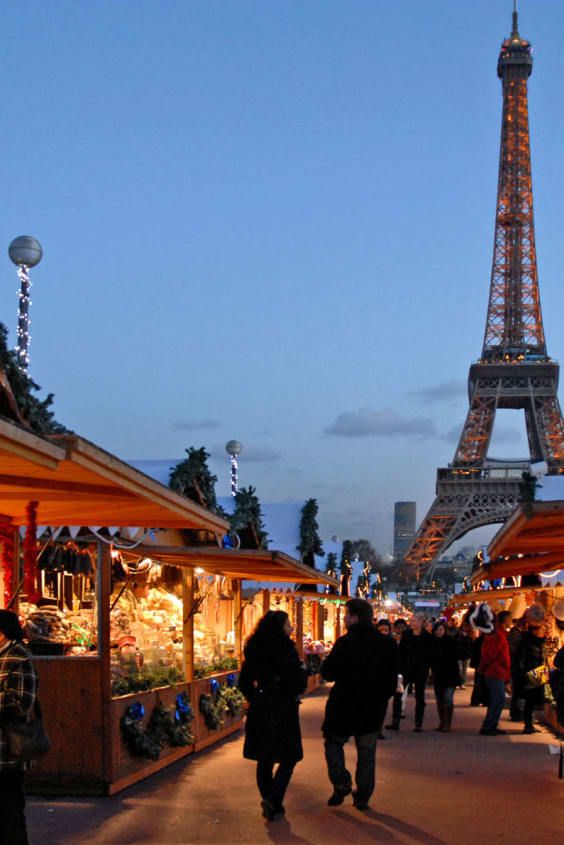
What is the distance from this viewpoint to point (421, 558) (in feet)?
224

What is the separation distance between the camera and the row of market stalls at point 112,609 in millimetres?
7664

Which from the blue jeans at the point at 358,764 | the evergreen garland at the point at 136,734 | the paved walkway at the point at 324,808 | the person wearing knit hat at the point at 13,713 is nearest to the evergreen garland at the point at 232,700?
the paved walkway at the point at 324,808

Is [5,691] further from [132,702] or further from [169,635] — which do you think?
[169,635]

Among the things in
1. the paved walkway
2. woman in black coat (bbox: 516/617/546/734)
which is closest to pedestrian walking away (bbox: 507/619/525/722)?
woman in black coat (bbox: 516/617/546/734)

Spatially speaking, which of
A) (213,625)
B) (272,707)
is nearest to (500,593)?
(213,625)

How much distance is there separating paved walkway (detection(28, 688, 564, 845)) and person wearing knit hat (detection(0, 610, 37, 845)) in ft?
4.44

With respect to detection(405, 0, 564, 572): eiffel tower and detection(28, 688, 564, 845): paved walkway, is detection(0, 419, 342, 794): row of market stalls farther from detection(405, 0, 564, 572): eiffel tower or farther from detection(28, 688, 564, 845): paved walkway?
detection(405, 0, 564, 572): eiffel tower

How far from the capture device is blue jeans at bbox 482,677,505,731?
42.5 feet

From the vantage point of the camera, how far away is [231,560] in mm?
12305

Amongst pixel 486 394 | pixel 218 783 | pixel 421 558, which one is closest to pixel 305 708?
pixel 218 783

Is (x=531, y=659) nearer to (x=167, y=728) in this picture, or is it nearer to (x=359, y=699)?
(x=167, y=728)

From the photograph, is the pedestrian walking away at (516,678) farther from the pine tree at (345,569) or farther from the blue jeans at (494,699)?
the pine tree at (345,569)

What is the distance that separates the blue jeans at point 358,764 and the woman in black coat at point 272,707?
55 centimetres

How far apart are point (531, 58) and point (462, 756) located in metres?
78.4
